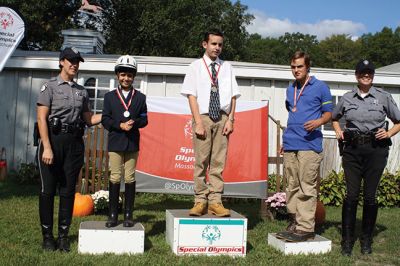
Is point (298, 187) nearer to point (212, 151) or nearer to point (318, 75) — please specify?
point (212, 151)

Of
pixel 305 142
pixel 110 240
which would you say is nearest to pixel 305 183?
pixel 305 142

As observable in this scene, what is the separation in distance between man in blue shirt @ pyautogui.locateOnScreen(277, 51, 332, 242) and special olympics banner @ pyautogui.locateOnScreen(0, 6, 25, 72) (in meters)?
4.78

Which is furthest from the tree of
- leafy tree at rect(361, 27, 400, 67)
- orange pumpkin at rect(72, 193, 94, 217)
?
leafy tree at rect(361, 27, 400, 67)

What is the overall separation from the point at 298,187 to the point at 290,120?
0.76 metres

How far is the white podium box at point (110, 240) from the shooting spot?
4.66m

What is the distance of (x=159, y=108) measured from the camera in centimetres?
782

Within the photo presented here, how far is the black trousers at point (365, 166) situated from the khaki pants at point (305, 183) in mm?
379

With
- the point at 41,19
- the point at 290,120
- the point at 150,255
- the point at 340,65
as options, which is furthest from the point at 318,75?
the point at 340,65

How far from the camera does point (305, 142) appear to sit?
503 centimetres

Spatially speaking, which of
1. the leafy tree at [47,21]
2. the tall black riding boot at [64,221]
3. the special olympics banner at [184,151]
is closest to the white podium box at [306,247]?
the tall black riding boot at [64,221]

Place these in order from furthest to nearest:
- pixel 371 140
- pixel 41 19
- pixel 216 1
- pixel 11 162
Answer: pixel 216 1
pixel 41 19
pixel 11 162
pixel 371 140

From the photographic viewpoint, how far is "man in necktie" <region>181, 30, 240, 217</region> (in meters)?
4.99

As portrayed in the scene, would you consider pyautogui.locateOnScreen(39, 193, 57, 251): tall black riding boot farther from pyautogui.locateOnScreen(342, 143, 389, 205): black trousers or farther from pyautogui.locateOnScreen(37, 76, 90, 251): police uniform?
pyautogui.locateOnScreen(342, 143, 389, 205): black trousers

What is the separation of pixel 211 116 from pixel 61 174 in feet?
5.58
